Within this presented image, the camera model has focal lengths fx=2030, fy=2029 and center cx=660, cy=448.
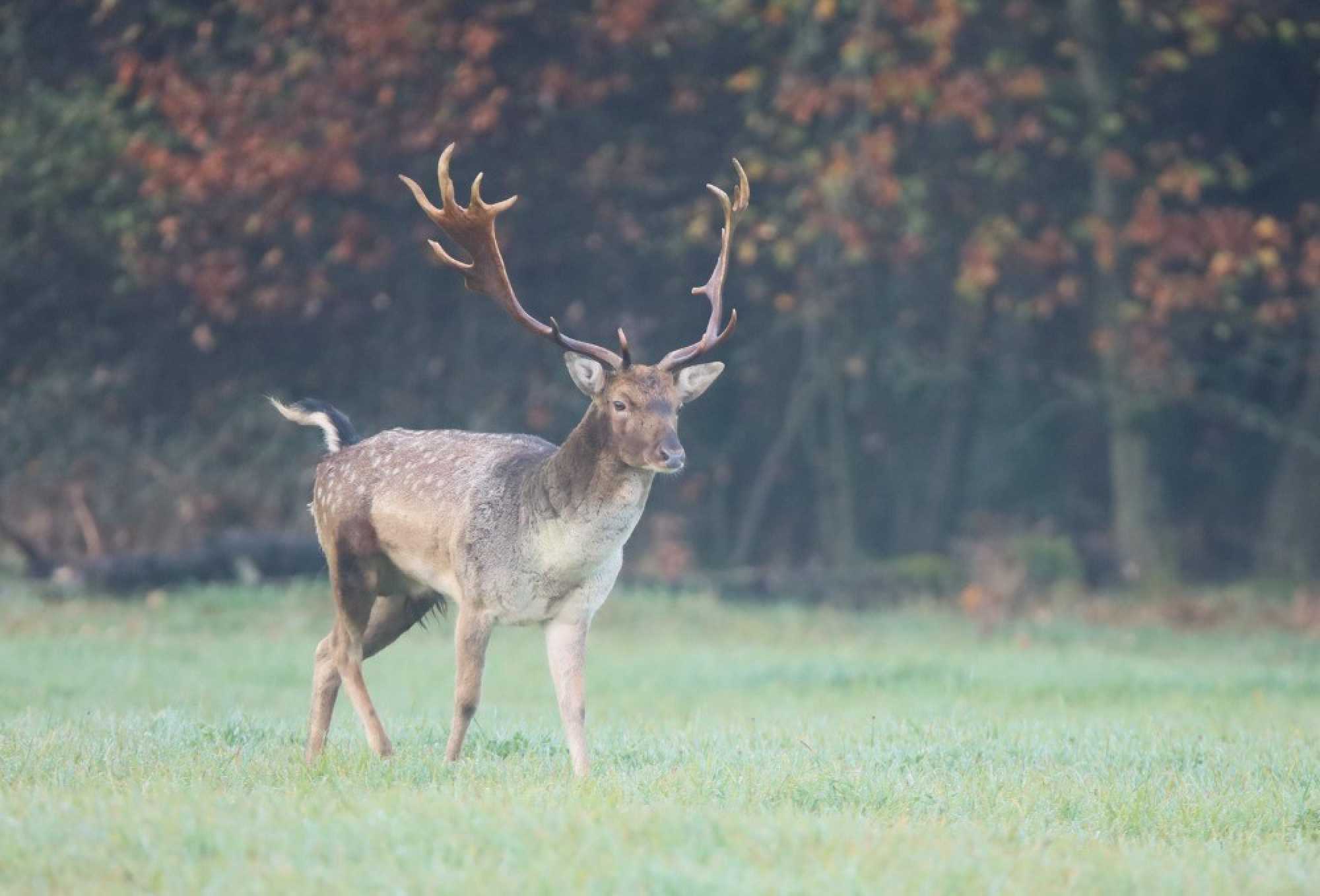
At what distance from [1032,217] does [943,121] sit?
4.03 feet

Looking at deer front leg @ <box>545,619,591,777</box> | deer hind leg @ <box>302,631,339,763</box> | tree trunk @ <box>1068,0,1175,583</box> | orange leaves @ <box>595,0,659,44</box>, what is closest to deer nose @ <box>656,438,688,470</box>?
deer front leg @ <box>545,619,591,777</box>

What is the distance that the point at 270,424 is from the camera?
61.9 ft

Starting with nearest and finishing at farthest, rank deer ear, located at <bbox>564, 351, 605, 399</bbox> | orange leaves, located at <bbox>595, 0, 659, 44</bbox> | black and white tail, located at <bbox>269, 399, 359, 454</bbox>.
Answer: deer ear, located at <bbox>564, 351, 605, 399</bbox> < black and white tail, located at <bbox>269, 399, 359, 454</bbox> < orange leaves, located at <bbox>595, 0, 659, 44</bbox>

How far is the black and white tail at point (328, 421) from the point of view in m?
9.34

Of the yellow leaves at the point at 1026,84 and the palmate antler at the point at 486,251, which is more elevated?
the yellow leaves at the point at 1026,84

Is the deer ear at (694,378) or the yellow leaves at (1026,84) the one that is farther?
the yellow leaves at (1026,84)

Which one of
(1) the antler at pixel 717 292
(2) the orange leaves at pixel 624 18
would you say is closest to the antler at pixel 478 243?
(1) the antler at pixel 717 292

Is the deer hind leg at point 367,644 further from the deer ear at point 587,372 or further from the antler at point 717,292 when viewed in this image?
the antler at point 717,292

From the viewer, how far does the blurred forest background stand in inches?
697

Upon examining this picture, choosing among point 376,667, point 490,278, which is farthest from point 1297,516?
point 490,278

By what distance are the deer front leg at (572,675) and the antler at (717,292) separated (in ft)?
3.74

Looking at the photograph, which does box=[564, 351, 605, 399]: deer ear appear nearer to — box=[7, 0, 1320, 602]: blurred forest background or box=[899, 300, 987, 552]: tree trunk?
box=[7, 0, 1320, 602]: blurred forest background

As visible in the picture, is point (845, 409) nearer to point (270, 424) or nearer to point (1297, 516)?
point (1297, 516)

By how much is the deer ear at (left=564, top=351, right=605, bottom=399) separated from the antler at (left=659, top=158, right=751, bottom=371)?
0.85 ft
